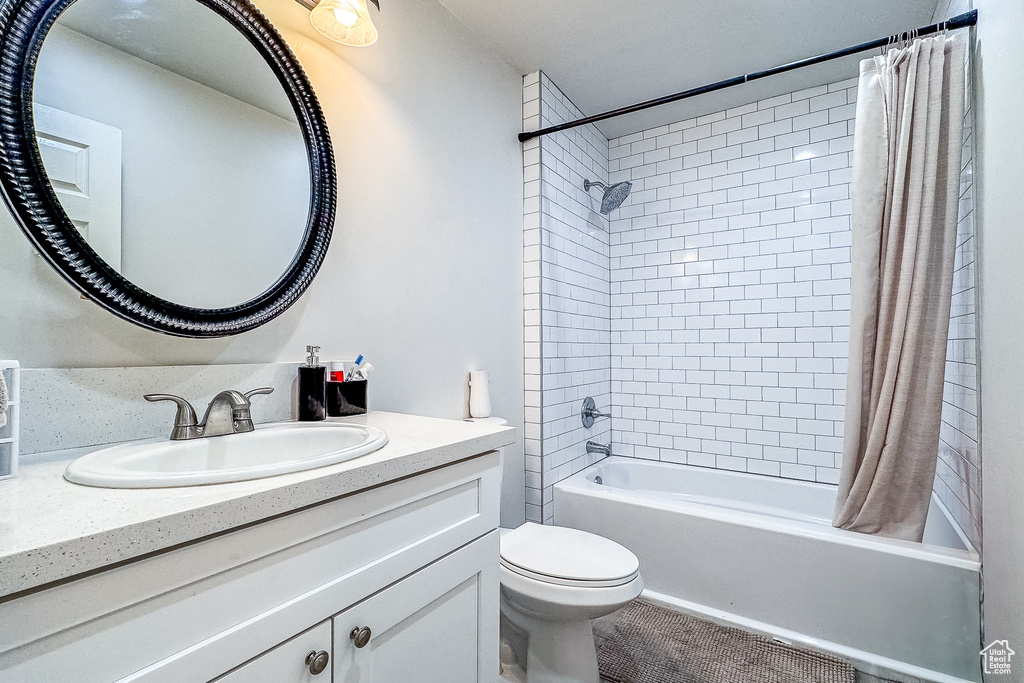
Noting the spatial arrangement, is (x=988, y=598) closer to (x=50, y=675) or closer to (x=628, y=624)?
(x=628, y=624)

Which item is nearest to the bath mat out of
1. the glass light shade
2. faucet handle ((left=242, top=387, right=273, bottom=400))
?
faucet handle ((left=242, top=387, right=273, bottom=400))

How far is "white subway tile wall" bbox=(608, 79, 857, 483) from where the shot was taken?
241 cm

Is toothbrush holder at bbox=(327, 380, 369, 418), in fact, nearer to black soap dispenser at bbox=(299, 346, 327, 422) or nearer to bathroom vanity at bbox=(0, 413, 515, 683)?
black soap dispenser at bbox=(299, 346, 327, 422)

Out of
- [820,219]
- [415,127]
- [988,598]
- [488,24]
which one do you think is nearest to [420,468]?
[415,127]

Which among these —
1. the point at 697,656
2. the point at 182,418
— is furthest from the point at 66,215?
the point at 697,656

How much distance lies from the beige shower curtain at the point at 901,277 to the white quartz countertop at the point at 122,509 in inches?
66.6

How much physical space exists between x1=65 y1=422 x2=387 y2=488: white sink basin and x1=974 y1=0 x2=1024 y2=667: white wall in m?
1.52

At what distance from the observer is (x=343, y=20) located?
127 centimetres

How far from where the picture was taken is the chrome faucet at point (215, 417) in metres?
0.98

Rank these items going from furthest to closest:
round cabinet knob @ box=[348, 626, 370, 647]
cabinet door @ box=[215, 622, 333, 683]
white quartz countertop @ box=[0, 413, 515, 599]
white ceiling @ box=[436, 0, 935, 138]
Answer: white ceiling @ box=[436, 0, 935, 138] → round cabinet knob @ box=[348, 626, 370, 647] → cabinet door @ box=[215, 622, 333, 683] → white quartz countertop @ box=[0, 413, 515, 599]

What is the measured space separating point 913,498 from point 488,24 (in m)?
2.44

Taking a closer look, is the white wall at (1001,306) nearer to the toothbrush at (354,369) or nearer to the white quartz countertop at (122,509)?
the white quartz countertop at (122,509)

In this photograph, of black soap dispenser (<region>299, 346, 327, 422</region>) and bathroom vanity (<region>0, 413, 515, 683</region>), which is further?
black soap dispenser (<region>299, 346, 327, 422</region>)

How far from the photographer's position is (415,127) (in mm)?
1713
